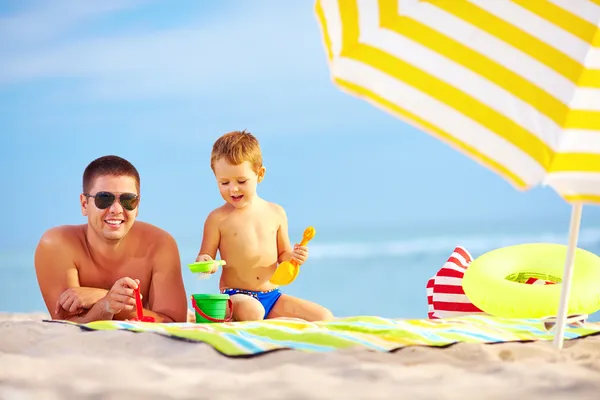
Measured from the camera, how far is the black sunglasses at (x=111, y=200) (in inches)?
162

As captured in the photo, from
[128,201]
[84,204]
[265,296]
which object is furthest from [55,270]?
[265,296]

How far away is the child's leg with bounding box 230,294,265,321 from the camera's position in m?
4.53

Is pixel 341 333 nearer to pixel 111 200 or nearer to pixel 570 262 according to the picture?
pixel 570 262

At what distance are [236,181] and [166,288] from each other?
34.8 inches

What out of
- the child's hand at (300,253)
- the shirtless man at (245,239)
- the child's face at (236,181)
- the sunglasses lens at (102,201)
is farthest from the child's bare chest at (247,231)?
the sunglasses lens at (102,201)

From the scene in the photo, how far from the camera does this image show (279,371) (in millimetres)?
2375

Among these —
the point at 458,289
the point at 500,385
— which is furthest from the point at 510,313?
the point at 500,385

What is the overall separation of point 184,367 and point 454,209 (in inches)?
1190

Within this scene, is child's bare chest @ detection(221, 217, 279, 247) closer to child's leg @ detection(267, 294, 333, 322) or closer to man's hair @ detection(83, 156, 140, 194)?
child's leg @ detection(267, 294, 333, 322)

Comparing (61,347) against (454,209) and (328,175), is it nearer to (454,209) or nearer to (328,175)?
(328,175)

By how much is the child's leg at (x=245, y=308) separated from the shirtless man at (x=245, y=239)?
0.38ft

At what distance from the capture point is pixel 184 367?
246 centimetres

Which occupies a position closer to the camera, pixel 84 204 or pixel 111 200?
pixel 111 200

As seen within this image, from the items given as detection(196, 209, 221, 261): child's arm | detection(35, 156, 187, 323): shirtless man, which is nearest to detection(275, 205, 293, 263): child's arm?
detection(196, 209, 221, 261): child's arm
